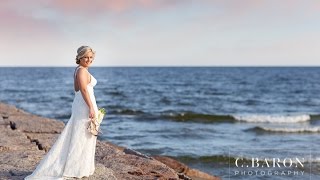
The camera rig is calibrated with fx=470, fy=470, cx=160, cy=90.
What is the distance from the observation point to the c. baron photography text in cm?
1015

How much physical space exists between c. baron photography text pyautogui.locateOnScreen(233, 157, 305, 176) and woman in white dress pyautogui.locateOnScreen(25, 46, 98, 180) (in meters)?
5.31

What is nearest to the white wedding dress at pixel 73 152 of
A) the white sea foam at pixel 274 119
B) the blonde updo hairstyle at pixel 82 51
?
the blonde updo hairstyle at pixel 82 51

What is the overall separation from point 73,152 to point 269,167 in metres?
6.40

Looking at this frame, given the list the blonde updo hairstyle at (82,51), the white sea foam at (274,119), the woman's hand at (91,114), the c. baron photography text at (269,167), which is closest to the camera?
the blonde updo hairstyle at (82,51)

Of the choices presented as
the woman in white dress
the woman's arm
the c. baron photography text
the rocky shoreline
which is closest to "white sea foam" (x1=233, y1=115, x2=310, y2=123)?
the c. baron photography text

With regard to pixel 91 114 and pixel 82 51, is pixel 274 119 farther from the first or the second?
pixel 82 51

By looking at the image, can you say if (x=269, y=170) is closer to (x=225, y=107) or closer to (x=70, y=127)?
(x=70, y=127)

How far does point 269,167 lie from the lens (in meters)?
10.7

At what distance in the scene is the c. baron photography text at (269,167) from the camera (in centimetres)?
1015

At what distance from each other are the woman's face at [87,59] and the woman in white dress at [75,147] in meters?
0.02

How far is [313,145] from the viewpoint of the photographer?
14750 millimetres

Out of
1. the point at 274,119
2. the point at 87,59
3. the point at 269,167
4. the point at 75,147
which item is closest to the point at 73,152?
the point at 75,147

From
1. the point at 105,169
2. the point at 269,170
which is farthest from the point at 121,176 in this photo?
the point at 269,170

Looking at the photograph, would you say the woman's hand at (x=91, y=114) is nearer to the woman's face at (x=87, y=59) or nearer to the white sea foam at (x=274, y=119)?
the woman's face at (x=87, y=59)
